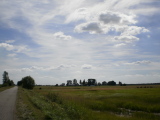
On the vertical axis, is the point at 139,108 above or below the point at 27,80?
below

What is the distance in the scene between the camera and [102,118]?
48.5 ft

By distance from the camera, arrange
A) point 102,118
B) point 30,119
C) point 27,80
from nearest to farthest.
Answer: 1. point 30,119
2. point 102,118
3. point 27,80

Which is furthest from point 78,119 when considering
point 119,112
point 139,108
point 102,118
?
point 139,108

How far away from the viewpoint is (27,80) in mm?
71312

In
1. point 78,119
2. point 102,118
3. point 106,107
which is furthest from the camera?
point 106,107

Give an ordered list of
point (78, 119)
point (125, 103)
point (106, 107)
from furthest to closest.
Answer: point (125, 103), point (106, 107), point (78, 119)

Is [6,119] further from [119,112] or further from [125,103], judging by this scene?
[125,103]

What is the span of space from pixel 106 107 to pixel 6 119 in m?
13.1

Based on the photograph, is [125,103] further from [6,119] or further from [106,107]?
[6,119]

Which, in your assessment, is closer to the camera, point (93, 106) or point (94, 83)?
point (93, 106)

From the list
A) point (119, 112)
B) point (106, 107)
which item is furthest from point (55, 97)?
point (119, 112)

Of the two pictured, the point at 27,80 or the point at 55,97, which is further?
the point at 27,80

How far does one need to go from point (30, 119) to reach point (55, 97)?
14.0 m

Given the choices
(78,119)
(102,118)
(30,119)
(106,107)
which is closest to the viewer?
(30,119)
